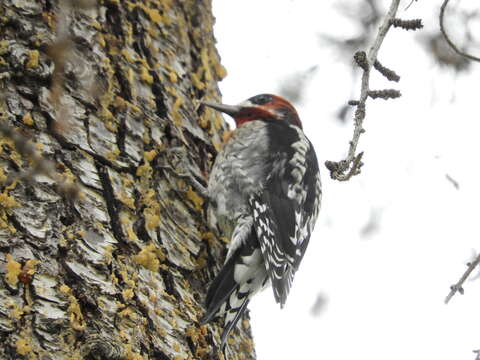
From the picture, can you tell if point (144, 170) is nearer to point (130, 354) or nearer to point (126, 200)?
point (126, 200)

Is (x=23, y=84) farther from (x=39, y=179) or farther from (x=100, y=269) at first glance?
(x=100, y=269)

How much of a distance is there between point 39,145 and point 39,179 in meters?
0.17

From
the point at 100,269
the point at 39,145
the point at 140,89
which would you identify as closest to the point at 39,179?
the point at 39,145

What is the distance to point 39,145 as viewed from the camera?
2322 mm

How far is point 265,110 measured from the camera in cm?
424

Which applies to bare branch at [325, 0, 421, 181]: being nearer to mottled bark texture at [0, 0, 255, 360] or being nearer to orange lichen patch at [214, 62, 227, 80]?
mottled bark texture at [0, 0, 255, 360]

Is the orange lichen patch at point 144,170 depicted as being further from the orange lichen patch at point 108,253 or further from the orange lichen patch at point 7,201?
the orange lichen patch at point 7,201

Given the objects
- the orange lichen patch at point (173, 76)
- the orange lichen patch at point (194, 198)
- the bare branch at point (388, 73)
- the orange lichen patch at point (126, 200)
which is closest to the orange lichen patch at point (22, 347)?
the orange lichen patch at point (126, 200)

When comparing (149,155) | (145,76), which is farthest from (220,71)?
(149,155)

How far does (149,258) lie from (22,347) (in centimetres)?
67

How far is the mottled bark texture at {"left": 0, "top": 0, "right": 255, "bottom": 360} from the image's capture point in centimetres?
193

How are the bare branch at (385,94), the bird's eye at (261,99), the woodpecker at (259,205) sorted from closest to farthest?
the bare branch at (385,94), the woodpecker at (259,205), the bird's eye at (261,99)

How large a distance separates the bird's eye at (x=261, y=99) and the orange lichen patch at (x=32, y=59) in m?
1.94

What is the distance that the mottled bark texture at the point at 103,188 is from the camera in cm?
193
